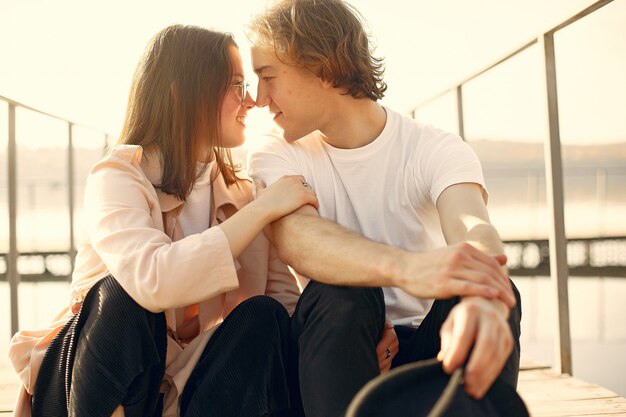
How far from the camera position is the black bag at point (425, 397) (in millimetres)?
968

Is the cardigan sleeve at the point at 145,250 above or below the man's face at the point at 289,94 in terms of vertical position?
below

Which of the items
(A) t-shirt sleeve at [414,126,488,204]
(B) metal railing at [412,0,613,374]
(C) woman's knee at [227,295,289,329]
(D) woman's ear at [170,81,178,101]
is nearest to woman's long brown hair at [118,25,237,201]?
(D) woman's ear at [170,81,178,101]

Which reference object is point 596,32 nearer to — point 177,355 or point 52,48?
point 177,355

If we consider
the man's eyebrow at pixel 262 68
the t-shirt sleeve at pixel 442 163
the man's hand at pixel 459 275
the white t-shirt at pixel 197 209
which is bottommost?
the man's hand at pixel 459 275

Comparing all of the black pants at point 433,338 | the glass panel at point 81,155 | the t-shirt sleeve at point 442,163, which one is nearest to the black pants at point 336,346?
the black pants at point 433,338

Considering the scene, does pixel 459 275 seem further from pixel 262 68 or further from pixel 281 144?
pixel 262 68

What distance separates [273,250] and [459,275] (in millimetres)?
760

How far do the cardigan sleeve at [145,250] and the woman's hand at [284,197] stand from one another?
4.6 inches

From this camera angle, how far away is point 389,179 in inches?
76.1

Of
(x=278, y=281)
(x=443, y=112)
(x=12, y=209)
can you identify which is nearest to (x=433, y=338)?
(x=278, y=281)

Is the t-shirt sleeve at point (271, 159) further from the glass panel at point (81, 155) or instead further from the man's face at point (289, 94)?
the glass panel at point (81, 155)

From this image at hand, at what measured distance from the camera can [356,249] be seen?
1.50 meters

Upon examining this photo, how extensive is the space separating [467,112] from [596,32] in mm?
740

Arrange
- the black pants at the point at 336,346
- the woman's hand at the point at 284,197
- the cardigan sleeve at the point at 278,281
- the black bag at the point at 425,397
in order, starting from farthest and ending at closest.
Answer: the cardigan sleeve at the point at 278,281
the woman's hand at the point at 284,197
the black pants at the point at 336,346
the black bag at the point at 425,397
